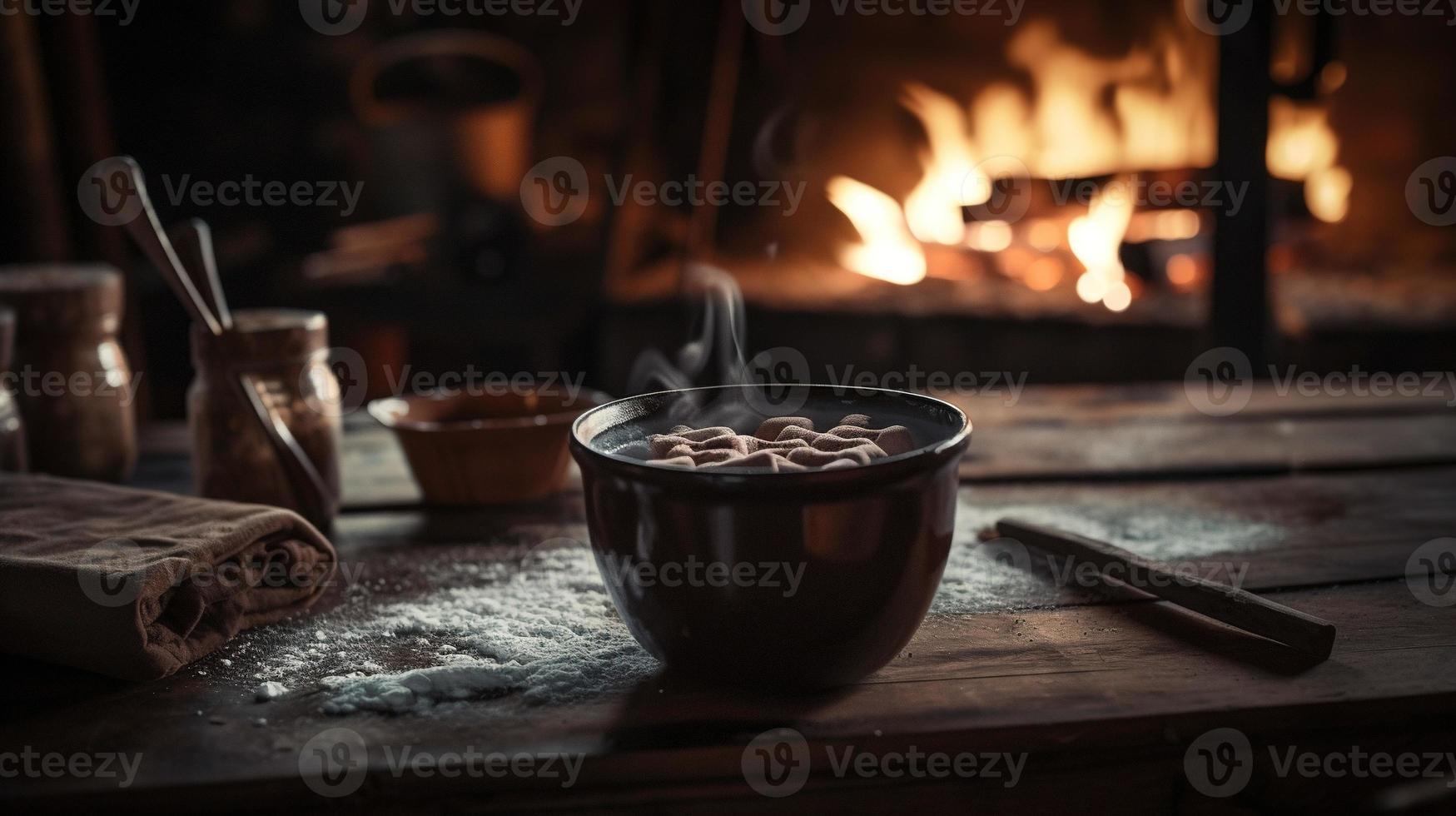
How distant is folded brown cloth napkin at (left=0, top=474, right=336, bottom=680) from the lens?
0.82m

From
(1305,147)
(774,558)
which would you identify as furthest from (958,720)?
(1305,147)

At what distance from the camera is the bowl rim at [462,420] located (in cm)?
123

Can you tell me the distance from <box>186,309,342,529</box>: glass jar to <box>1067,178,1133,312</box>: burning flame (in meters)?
2.42

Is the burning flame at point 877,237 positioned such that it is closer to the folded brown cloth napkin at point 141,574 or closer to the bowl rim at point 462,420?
the bowl rim at point 462,420

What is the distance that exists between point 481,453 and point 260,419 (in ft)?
0.78

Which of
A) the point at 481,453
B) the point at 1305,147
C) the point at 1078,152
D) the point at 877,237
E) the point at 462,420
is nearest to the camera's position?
the point at 481,453

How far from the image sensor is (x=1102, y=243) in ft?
10.5

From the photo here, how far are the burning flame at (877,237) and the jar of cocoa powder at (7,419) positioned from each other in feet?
8.28

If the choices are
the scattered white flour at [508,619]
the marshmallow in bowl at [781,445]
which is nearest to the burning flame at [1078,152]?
the scattered white flour at [508,619]

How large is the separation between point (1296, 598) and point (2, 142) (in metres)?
3.00

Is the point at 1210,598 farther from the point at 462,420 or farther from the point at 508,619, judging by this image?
the point at 462,420

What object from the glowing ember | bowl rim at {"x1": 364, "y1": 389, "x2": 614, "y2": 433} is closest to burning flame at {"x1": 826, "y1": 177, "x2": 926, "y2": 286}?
the glowing ember

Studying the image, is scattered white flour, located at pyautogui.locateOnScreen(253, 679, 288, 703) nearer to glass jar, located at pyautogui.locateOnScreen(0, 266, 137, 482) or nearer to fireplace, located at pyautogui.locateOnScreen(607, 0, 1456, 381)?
glass jar, located at pyautogui.locateOnScreen(0, 266, 137, 482)

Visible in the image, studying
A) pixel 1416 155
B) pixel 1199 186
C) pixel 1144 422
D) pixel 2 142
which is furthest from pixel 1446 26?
pixel 2 142
